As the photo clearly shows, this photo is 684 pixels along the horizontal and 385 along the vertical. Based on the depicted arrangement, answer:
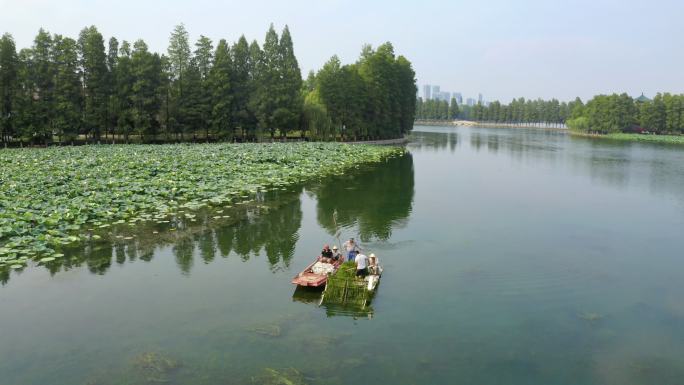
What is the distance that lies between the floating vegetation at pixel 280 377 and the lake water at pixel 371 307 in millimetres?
37

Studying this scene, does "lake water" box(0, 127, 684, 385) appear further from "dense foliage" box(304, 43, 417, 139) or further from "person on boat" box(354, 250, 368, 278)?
"dense foliage" box(304, 43, 417, 139)

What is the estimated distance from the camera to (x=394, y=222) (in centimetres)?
2136

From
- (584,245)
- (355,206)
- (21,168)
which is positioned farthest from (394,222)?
(21,168)

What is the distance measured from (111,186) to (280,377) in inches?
739

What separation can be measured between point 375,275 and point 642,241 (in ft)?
40.6

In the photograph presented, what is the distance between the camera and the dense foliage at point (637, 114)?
106m

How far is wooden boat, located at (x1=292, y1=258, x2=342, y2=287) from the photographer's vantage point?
1284cm

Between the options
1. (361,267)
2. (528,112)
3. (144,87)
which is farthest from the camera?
(528,112)

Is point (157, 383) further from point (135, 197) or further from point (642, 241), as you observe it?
point (642, 241)

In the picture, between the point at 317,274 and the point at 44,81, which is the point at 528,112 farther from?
the point at 317,274

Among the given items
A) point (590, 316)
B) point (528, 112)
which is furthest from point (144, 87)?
point (528, 112)

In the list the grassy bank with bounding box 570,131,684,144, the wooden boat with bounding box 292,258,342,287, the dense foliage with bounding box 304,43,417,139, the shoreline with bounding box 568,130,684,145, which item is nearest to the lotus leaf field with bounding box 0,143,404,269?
the wooden boat with bounding box 292,258,342,287

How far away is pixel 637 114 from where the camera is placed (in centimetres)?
11388

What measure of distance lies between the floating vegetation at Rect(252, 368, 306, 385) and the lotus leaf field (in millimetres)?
9633
